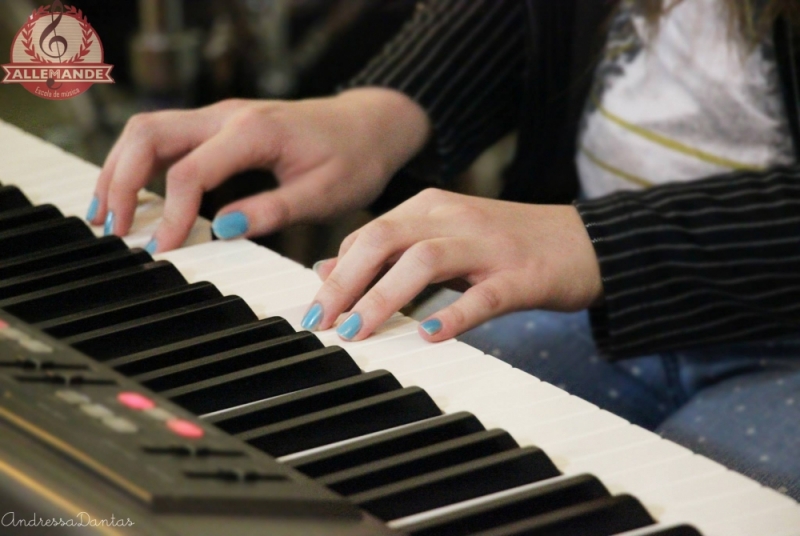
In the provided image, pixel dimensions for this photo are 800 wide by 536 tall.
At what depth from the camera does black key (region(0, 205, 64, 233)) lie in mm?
598

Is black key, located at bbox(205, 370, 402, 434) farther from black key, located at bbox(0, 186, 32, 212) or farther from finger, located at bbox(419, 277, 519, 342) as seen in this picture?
black key, located at bbox(0, 186, 32, 212)

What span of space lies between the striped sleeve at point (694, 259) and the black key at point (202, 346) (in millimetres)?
254

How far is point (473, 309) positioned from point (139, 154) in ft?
0.94

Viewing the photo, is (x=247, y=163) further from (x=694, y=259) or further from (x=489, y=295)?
(x=694, y=259)

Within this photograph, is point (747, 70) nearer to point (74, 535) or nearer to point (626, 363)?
point (626, 363)

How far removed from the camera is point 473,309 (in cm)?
53

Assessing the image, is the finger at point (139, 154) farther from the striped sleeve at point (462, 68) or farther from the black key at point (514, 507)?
the black key at point (514, 507)

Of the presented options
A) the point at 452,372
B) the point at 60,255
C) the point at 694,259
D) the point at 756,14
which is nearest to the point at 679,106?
the point at 756,14

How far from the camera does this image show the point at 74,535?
33 cm

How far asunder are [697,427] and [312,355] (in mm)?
373

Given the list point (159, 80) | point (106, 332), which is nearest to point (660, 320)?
point (106, 332)

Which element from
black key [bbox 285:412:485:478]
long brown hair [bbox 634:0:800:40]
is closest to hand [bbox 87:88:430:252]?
black key [bbox 285:412:485:478]

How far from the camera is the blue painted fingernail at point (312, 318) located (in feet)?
1.67

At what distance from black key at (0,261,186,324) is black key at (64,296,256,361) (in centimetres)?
4
